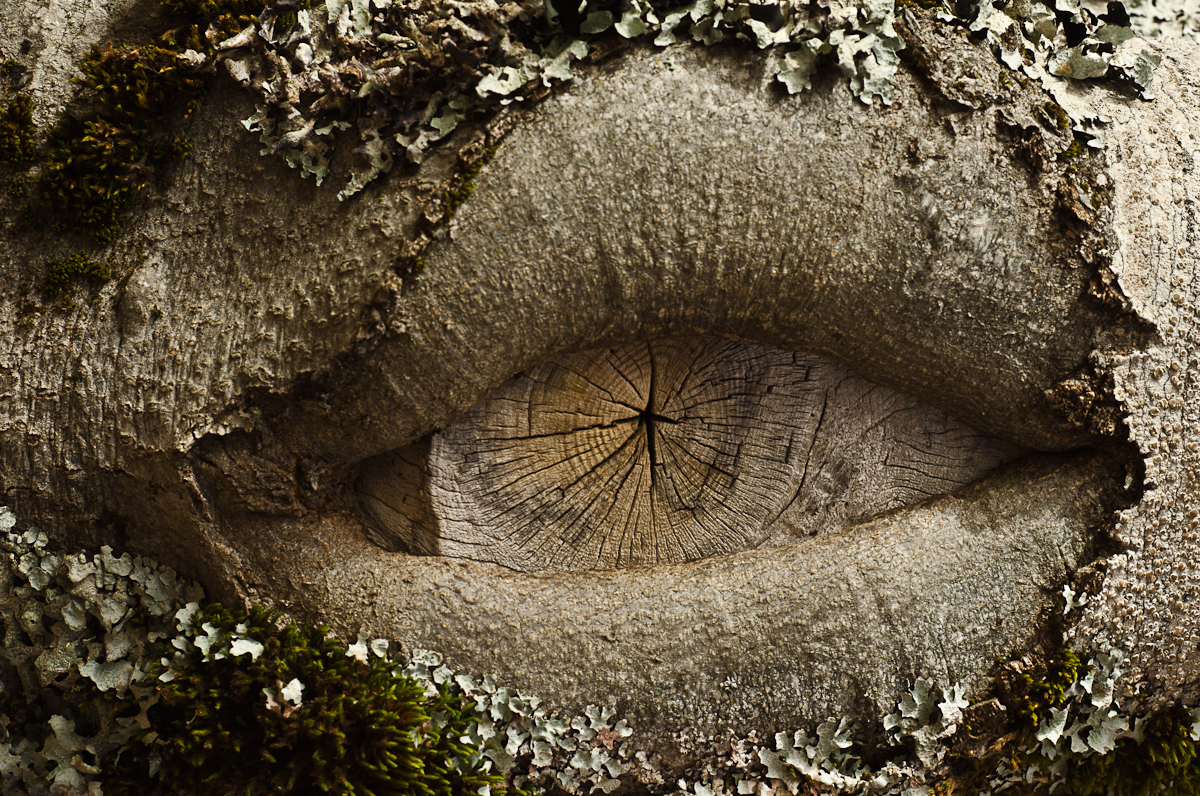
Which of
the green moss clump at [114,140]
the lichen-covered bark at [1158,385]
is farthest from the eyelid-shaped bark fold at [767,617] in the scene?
the green moss clump at [114,140]

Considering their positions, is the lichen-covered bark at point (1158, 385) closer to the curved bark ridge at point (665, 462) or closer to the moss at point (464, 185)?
the curved bark ridge at point (665, 462)

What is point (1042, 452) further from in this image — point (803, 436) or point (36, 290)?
point (36, 290)

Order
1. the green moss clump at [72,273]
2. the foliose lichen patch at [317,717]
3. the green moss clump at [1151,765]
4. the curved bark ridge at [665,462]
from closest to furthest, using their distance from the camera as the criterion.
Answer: the foliose lichen patch at [317,717], the green moss clump at [72,273], the green moss clump at [1151,765], the curved bark ridge at [665,462]

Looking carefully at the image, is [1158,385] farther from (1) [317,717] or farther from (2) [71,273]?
(2) [71,273]

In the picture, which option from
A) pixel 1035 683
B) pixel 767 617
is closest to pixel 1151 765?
pixel 1035 683

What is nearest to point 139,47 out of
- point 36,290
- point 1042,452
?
point 36,290

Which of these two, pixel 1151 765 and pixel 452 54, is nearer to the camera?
pixel 452 54
